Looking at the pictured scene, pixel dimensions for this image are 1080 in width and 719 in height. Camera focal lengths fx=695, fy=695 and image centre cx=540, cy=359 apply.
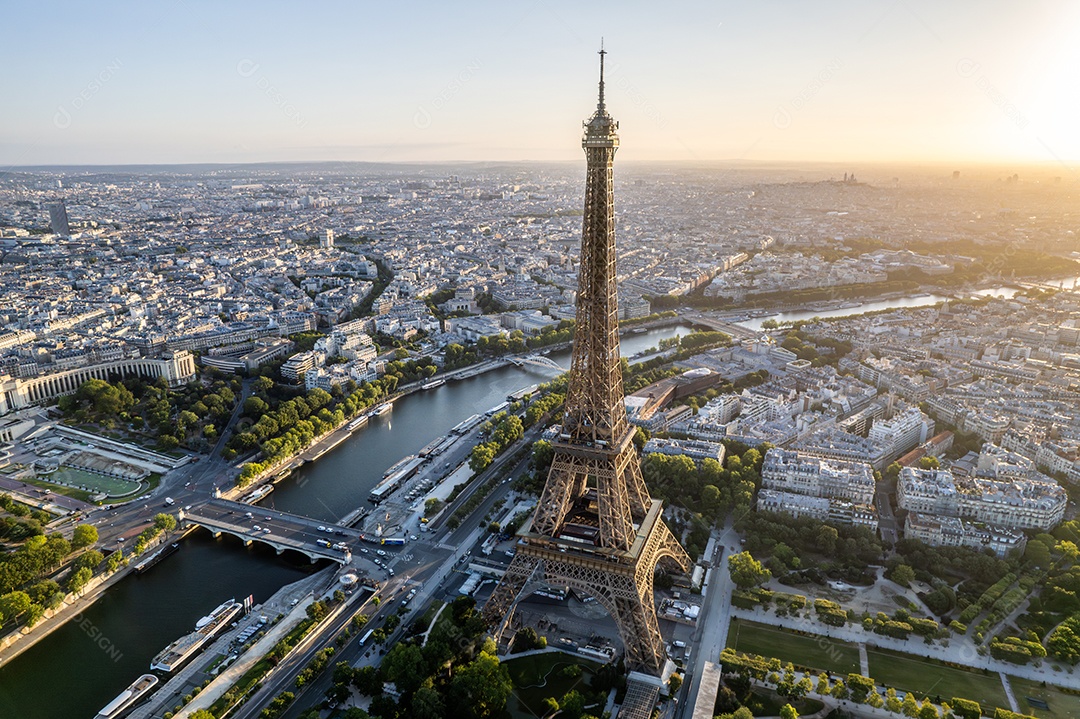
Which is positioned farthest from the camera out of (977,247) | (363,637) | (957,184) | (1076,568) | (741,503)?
(957,184)

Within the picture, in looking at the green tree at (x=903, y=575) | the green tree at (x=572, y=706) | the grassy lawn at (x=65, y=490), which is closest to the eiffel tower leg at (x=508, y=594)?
the green tree at (x=572, y=706)

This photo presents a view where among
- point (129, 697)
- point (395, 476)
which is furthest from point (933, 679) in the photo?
point (129, 697)

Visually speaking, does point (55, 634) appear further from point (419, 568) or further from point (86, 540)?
point (419, 568)

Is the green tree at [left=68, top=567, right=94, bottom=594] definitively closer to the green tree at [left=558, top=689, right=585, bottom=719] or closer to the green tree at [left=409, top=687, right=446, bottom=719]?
the green tree at [left=409, top=687, right=446, bottom=719]

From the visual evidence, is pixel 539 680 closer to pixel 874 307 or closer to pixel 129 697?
pixel 129 697

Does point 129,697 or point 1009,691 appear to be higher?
point 1009,691

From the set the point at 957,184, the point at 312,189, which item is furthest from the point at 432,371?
the point at 957,184
